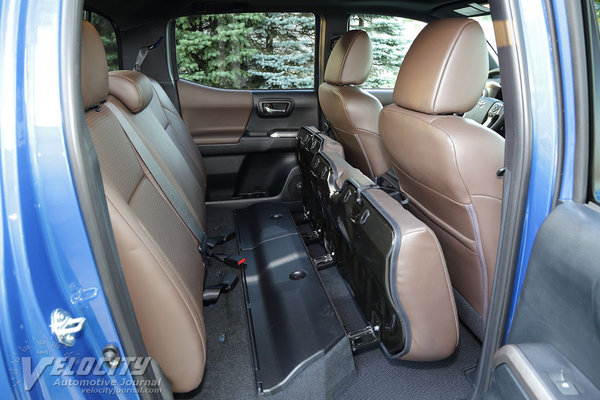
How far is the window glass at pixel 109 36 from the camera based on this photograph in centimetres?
245

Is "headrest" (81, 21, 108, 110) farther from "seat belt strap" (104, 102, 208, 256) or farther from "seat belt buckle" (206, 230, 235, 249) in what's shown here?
"seat belt buckle" (206, 230, 235, 249)

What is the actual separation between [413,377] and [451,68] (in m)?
1.07

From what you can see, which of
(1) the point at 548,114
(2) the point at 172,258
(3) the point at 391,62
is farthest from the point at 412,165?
(3) the point at 391,62

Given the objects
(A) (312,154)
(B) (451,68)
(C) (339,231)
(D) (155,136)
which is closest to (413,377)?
(C) (339,231)

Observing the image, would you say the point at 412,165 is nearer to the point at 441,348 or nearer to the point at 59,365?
the point at 441,348

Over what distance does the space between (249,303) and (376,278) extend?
628 mm

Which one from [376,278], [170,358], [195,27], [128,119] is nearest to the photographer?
[170,358]

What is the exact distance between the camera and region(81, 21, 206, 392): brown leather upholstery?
3.31 ft

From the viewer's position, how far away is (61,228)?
0.78 m

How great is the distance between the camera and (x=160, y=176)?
62.5 inches

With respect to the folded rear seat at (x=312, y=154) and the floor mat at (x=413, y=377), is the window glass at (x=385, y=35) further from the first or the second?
the floor mat at (x=413, y=377)

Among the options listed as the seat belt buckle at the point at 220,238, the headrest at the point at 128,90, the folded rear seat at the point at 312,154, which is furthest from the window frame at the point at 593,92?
the seat belt buckle at the point at 220,238

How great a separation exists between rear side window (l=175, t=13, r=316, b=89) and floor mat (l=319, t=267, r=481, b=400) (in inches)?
88.5

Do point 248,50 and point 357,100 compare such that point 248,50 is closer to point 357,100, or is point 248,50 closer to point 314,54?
point 314,54
